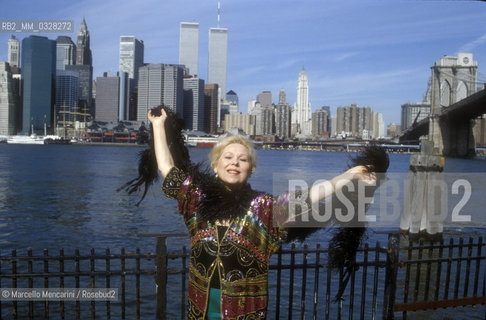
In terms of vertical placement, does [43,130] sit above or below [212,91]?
below

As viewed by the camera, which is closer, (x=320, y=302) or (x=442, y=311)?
(x=442, y=311)

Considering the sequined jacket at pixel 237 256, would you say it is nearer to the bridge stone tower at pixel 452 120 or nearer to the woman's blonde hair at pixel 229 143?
the woman's blonde hair at pixel 229 143

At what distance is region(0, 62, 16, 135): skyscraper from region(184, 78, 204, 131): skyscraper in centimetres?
6113

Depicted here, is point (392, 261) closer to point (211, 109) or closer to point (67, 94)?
point (211, 109)

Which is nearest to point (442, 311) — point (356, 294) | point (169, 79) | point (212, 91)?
point (356, 294)

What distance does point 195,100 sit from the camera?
388ft

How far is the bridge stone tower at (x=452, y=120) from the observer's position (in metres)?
52.9

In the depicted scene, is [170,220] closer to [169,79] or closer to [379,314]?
[379,314]

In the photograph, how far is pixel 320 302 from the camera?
7.52 meters

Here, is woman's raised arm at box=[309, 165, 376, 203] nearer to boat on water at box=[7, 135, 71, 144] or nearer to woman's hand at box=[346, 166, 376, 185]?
woman's hand at box=[346, 166, 376, 185]

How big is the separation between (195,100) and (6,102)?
2698 inches

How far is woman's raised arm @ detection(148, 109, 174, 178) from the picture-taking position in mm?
2383

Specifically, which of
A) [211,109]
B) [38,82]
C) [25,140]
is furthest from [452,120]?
[38,82]

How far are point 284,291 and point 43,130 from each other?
533 feet
